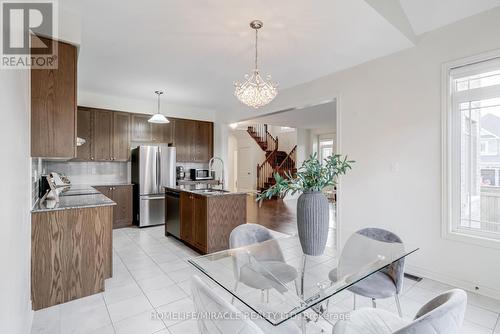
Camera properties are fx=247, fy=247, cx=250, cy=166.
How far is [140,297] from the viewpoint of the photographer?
95.7 inches

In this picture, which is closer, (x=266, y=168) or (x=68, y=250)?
(x=68, y=250)

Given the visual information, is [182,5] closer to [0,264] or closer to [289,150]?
[0,264]

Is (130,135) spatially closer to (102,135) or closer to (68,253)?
(102,135)

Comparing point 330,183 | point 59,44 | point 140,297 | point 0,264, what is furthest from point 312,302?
point 59,44

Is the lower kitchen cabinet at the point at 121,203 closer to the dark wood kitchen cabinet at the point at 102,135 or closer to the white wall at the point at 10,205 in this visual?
the dark wood kitchen cabinet at the point at 102,135

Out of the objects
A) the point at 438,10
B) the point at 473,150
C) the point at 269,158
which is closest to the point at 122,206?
the point at 473,150

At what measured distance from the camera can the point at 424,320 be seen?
0.94 m

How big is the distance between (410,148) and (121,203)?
5.07 m

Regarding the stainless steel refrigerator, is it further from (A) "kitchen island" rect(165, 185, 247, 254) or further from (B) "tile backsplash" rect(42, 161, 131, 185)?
(A) "kitchen island" rect(165, 185, 247, 254)

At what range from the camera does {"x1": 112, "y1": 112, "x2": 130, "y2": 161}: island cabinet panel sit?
5.10 meters

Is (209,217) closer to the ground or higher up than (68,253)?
higher up

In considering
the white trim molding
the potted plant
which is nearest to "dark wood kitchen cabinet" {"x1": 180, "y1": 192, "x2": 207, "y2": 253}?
the potted plant

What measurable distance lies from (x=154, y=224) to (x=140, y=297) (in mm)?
2889

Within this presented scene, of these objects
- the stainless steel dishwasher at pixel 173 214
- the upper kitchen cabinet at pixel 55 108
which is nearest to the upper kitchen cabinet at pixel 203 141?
the stainless steel dishwasher at pixel 173 214
